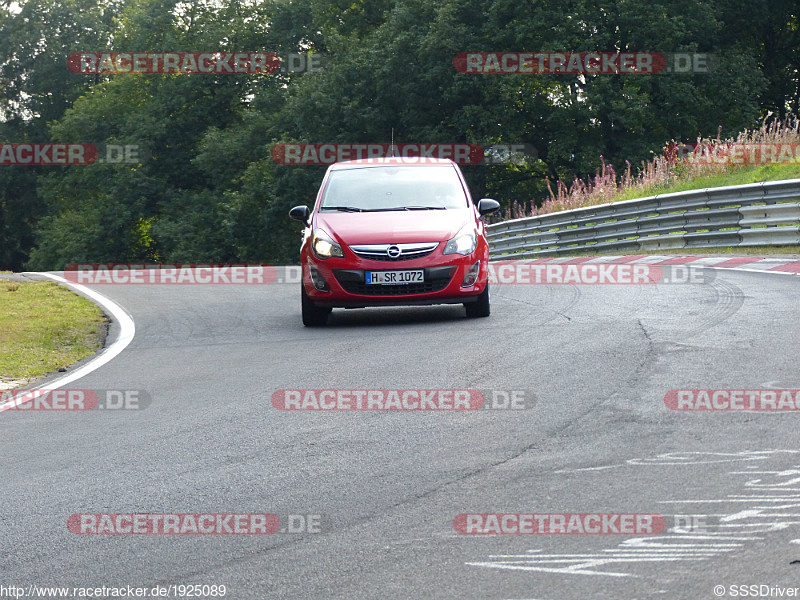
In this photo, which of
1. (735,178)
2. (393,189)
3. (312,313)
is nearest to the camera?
(312,313)

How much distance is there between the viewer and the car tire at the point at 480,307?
39.7ft

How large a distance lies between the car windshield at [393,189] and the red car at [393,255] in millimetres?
22

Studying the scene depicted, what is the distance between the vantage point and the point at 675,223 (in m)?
21.4

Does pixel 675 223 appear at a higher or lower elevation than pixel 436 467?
higher

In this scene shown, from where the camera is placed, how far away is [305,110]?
4512 cm

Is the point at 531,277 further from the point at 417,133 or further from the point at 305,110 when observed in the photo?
the point at 305,110

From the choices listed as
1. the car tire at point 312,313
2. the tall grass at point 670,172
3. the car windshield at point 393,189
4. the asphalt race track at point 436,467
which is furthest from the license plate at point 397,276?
the tall grass at point 670,172

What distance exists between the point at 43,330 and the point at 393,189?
419cm

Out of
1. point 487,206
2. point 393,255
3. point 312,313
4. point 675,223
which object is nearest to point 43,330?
point 312,313

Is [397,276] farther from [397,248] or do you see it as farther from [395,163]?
[395,163]

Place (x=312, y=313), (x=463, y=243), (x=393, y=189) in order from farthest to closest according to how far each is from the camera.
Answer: (x=393, y=189) → (x=312, y=313) → (x=463, y=243)

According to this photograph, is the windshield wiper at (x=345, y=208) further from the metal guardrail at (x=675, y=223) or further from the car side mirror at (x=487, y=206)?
the metal guardrail at (x=675, y=223)

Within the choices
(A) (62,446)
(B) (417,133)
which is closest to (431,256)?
(A) (62,446)

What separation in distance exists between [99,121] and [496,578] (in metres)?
56.7
